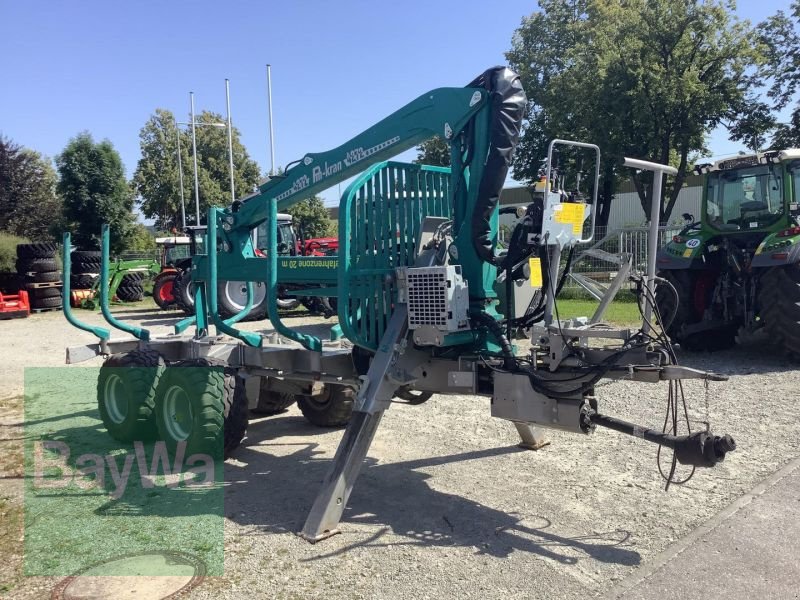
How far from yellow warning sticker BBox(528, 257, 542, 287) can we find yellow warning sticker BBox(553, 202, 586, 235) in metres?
0.34

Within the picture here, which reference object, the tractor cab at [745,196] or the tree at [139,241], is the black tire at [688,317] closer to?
the tractor cab at [745,196]

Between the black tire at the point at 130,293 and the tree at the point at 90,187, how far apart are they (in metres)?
5.81

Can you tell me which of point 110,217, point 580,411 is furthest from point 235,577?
point 110,217

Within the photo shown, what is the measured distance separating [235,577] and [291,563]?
0.31m

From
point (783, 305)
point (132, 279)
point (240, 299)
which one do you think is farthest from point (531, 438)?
point (132, 279)

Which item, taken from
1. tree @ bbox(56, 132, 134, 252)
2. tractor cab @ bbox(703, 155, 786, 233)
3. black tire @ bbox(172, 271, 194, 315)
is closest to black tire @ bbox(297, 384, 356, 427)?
tractor cab @ bbox(703, 155, 786, 233)

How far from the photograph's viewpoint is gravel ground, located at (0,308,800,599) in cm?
363

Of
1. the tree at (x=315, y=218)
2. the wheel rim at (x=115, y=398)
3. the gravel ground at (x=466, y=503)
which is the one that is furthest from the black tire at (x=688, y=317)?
the tree at (x=315, y=218)

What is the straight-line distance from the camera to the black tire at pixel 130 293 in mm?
21578

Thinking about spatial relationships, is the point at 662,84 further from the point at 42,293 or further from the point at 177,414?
the point at 177,414

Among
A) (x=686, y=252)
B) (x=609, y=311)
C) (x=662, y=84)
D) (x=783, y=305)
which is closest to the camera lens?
(x=783, y=305)

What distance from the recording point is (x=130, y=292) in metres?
21.8
